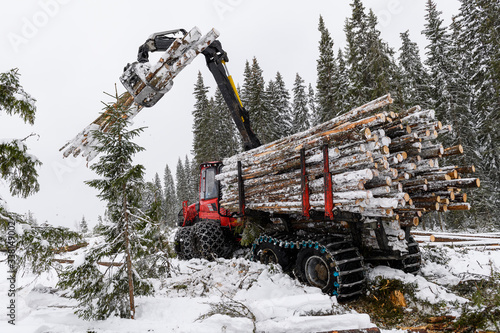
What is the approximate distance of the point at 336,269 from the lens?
17.2 ft

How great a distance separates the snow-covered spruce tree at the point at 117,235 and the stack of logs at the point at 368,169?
108 inches

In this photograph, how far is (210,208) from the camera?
9539 mm

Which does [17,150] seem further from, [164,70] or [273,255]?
[273,255]

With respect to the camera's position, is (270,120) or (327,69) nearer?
(327,69)

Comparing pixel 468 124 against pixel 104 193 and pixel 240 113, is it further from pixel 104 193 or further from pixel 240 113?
pixel 104 193

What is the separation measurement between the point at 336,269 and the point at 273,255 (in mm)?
2009

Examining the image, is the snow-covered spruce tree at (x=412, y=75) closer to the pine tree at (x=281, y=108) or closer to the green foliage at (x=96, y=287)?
the pine tree at (x=281, y=108)

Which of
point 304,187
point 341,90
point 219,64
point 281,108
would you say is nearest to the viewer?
point 304,187

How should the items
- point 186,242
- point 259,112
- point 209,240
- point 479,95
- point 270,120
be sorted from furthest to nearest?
point 270,120 → point 259,112 → point 479,95 → point 186,242 → point 209,240

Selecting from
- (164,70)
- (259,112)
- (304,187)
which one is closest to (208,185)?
(164,70)

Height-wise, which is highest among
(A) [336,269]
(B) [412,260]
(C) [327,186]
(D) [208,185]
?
(D) [208,185]

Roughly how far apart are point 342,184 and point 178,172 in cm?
5202

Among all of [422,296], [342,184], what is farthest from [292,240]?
[422,296]

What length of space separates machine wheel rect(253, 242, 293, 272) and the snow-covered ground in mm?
292
